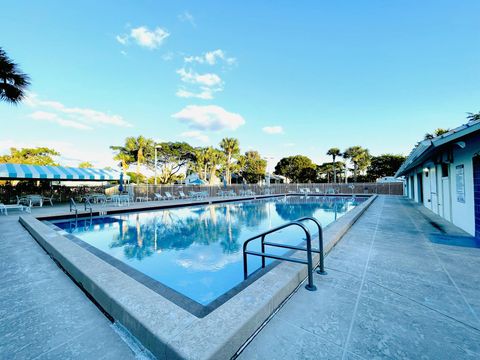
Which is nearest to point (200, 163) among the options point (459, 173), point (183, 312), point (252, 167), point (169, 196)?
point (252, 167)

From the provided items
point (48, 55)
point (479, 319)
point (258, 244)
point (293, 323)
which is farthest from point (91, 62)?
point (479, 319)

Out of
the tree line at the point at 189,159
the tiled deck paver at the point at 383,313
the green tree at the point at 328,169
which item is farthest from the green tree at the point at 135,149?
the green tree at the point at 328,169

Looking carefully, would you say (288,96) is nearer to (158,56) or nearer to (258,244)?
(158,56)

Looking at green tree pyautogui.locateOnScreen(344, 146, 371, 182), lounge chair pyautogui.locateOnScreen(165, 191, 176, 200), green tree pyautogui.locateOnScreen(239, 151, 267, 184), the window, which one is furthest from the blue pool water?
green tree pyautogui.locateOnScreen(344, 146, 371, 182)

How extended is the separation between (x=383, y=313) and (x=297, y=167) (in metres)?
40.8

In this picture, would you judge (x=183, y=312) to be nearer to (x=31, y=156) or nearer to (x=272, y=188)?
(x=272, y=188)

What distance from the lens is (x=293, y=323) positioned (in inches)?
71.1

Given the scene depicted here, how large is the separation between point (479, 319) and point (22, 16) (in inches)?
673

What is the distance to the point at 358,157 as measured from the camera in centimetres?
3578

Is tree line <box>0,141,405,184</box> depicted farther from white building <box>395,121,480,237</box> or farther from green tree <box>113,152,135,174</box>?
white building <box>395,121,480,237</box>

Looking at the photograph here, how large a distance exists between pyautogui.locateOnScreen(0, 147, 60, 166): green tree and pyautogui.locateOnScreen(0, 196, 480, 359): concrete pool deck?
35.3 meters

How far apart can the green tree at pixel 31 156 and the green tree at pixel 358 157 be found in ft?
156

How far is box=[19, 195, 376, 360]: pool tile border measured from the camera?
4.60 ft

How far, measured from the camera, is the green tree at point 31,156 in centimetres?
2717
